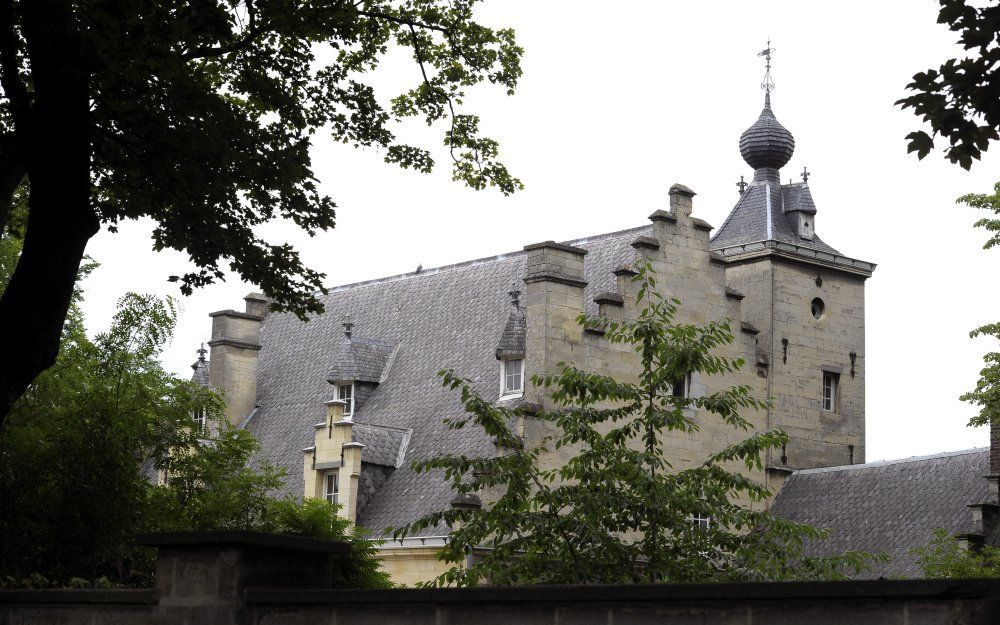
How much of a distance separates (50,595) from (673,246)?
1103 inches

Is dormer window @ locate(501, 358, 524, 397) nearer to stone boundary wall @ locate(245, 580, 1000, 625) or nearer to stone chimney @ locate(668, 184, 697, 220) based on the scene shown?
stone chimney @ locate(668, 184, 697, 220)

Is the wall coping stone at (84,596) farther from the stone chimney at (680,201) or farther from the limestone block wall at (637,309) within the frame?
the stone chimney at (680,201)

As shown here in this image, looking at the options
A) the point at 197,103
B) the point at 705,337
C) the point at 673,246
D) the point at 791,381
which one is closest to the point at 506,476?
the point at 705,337

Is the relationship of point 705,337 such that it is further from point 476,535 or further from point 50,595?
point 50,595

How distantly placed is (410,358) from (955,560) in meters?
18.8

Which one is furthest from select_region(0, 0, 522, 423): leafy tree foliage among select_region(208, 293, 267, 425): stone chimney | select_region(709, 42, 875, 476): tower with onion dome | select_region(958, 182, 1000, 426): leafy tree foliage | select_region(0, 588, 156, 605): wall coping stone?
select_region(208, 293, 267, 425): stone chimney

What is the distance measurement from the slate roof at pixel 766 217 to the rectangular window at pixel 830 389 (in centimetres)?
336

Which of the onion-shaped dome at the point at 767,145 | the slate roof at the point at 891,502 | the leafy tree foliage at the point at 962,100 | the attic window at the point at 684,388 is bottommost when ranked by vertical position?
the slate roof at the point at 891,502

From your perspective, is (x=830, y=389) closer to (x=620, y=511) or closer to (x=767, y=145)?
(x=767, y=145)

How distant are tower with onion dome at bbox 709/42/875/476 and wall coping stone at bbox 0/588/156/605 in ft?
98.5

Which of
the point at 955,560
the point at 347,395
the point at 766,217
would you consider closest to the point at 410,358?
the point at 347,395

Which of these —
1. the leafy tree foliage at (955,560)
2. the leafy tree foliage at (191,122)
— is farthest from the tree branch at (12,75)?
the leafy tree foliage at (955,560)

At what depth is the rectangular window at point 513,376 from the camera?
35.0 m

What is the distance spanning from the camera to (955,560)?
28.0 meters
